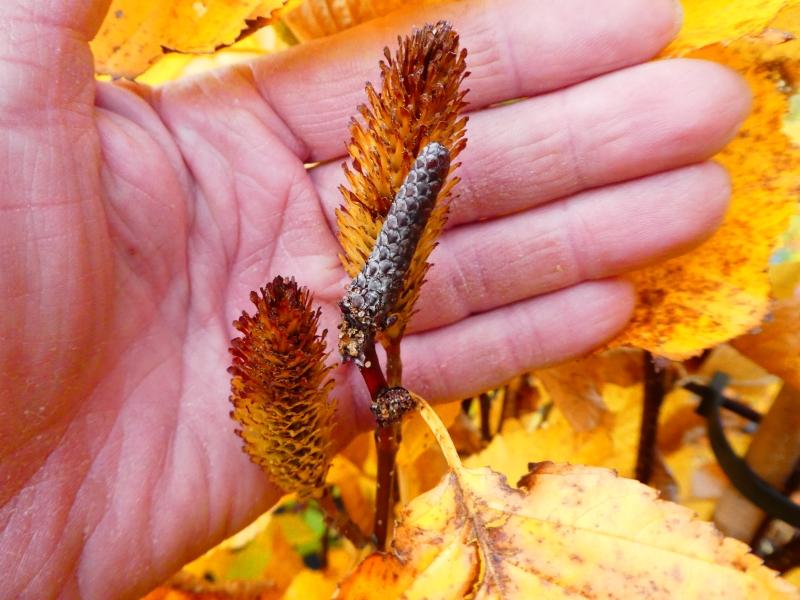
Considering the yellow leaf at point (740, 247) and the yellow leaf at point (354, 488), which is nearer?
the yellow leaf at point (740, 247)

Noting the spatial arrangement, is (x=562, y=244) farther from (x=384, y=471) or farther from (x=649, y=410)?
(x=384, y=471)

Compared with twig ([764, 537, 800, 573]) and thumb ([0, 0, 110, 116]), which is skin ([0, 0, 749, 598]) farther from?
twig ([764, 537, 800, 573])

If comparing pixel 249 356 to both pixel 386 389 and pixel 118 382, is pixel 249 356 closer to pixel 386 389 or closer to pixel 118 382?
pixel 386 389

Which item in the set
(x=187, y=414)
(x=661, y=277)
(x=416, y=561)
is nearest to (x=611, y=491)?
(x=416, y=561)

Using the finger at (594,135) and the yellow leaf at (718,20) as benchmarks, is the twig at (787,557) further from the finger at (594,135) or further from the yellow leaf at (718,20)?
the yellow leaf at (718,20)

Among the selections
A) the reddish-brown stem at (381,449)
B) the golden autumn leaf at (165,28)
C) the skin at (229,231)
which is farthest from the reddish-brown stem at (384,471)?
the golden autumn leaf at (165,28)
